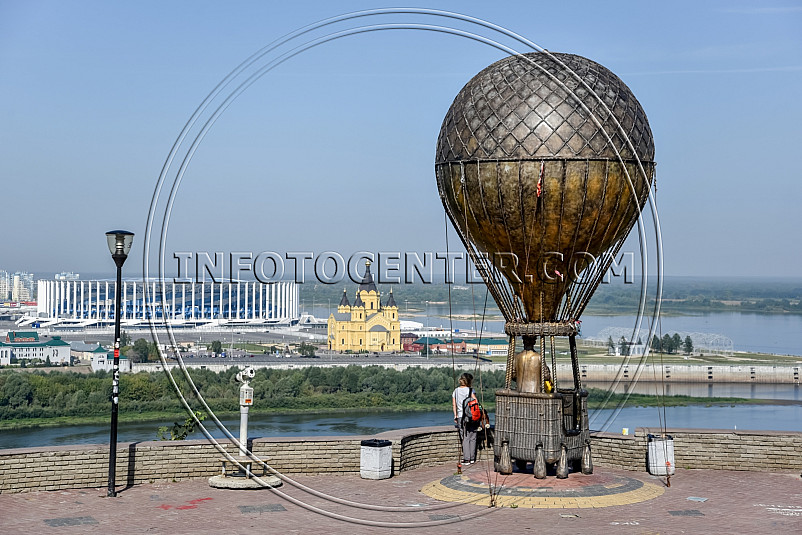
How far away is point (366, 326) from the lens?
5679 inches

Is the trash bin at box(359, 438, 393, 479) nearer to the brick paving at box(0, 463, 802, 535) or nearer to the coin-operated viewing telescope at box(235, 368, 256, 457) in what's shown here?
the brick paving at box(0, 463, 802, 535)

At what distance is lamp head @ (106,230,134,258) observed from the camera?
12.5 meters

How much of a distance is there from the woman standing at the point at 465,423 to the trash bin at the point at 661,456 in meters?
2.39

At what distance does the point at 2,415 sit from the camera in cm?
7712

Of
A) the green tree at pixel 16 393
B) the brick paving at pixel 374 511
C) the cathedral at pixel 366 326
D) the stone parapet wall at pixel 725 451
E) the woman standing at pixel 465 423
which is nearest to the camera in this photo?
the brick paving at pixel 374 511

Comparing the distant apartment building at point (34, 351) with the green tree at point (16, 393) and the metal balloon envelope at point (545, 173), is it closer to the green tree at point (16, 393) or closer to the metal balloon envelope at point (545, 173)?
the green tree at point (16, 393)

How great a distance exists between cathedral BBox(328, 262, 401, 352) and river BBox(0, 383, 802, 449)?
2405 inches

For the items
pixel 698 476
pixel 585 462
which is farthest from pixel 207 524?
pixel 698 476

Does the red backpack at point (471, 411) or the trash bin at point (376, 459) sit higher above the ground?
the red backpack at point (471, 411)

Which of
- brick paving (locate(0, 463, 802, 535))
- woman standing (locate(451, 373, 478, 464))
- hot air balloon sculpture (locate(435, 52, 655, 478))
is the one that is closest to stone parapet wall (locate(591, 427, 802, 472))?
brick paving (locate(0, 463, 802, 535))

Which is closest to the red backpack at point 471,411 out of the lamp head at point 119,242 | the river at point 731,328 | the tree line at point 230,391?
the lamp head at point 119,242

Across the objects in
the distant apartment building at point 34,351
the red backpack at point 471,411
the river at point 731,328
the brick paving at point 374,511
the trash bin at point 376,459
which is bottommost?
the distant apartment building at point 34,351

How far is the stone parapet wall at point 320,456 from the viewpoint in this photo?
12234 millimetres

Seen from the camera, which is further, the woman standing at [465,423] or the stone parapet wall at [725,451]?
the woman standing at [465,423]
